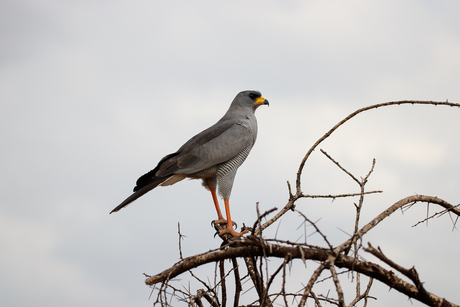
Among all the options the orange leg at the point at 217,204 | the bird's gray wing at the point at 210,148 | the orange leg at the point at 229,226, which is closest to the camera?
the orange leg at the point at 229,226

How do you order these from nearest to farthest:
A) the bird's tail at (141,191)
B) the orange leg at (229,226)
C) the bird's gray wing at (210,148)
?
the bird's tail at (141,191)
the orange leg at (229,226)
the bird's gray wing at (210,148)

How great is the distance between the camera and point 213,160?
5.63 m

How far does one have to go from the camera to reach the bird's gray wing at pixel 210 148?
5570 mm

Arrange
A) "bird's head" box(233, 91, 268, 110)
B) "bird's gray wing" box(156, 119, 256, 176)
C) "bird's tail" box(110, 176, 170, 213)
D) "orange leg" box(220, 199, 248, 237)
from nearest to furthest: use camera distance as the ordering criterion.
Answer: "bird's tail" box(110, 176, 170, 213), "orange leg" box(220, 199, 248, 237), "bird's gray wing" box(156, 119, 256, 176), "bird's head" box(233, 91, 268, 110)

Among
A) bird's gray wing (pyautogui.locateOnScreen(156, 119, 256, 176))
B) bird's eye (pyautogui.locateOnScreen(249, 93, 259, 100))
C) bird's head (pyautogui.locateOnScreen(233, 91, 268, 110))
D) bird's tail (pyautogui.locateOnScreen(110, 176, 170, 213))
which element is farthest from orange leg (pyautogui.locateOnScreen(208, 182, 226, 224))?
bird's eye (pyautogui.locateOnScreen(249, 93, 259, 100))

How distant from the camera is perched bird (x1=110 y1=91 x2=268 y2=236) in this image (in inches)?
216

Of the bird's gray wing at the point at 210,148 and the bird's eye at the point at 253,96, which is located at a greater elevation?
the bird's eye at the point at 253,96

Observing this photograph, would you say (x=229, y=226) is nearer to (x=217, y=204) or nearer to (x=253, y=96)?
(x=217, y=204)

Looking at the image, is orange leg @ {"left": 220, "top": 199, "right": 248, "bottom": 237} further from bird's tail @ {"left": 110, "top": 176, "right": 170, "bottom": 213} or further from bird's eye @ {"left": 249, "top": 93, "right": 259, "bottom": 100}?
A: bird's eye @ {"left": 249, "top": 93, "right": 259, "bottom": 100}

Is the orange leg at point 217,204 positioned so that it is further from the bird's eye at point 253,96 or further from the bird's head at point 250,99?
the bird's eye at point 253,96

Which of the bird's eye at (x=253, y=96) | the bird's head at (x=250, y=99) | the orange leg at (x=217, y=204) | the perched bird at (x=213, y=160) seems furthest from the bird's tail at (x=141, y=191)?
the bird's eye at (x=253, y=96)

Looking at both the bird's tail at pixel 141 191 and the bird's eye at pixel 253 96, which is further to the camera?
the bird's eye at pixel 253 96

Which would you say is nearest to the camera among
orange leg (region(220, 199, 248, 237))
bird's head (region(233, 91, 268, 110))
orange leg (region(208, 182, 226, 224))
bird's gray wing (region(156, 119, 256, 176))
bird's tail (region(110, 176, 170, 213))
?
bird's tail (region(110, 176, 170, 213))

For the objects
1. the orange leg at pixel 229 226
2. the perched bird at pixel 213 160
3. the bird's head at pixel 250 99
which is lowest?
the orange leg at pixel 229 226
